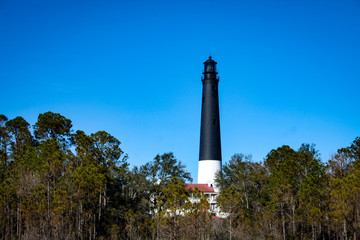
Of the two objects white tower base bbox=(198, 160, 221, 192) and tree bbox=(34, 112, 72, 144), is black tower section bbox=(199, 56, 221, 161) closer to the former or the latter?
white tower base bbox=(198, 160, 221, 192)

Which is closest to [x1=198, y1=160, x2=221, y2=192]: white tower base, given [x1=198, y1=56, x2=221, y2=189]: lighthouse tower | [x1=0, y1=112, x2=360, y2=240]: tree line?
[x1=198, y1=56, x2=221, y2=189]: lighthouse tower

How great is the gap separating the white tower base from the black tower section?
2.16ft

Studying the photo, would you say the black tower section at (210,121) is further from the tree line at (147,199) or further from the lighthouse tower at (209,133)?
the tree line at (147,199)

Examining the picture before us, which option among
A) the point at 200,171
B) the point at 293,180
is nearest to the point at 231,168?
the point at 200,171

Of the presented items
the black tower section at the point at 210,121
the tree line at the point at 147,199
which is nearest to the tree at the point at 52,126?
the tree line at the point at 147,199

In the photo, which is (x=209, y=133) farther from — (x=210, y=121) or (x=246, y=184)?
(x=246, y=184)

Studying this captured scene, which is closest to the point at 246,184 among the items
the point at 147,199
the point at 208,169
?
the point at 208,169

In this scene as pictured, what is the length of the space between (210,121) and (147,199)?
21630 millimetres

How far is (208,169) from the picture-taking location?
6719 cm

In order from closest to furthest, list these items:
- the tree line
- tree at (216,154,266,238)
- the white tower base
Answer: the tree line
tree at (216,154,266,238)
the white tower base

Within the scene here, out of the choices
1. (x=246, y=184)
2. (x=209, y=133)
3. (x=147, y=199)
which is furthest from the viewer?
(x=209, y=133)

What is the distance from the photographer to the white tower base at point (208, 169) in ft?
219

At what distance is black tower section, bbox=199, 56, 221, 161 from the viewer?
66938mm

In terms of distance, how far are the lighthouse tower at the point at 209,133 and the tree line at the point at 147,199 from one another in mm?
13614
